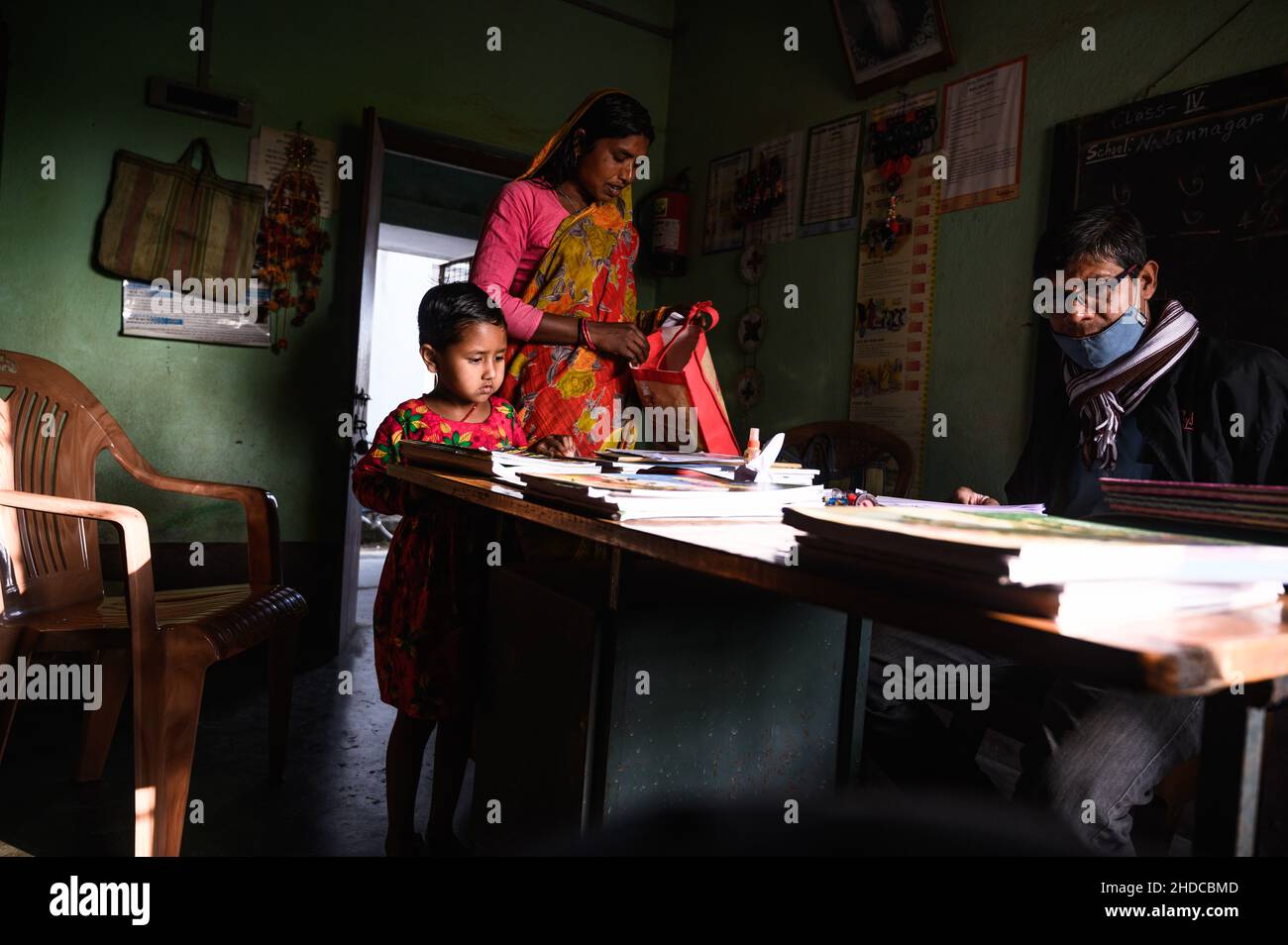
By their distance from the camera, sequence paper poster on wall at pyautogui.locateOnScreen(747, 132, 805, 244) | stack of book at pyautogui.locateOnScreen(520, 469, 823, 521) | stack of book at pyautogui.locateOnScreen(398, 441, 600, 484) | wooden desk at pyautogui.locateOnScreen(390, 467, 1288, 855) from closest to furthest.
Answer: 1. wooden desk at pyautogui.locateOnScreen(390, 467, 1288, 855)
2. stack of book at pyautogui.locateOnScreen(520, 469, 823, 521)
3. stack of book at pyautogui.locateOnScreen(398, 441, 600, 484)
4. paper poster on wall at pyautogui.locateOnScreen(747, 132, 805, 244)

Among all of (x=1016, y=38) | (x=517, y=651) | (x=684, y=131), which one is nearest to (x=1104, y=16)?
(x=1016, y=38)

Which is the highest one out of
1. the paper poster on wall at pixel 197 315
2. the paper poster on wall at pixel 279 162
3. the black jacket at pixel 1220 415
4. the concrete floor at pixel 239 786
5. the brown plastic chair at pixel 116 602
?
the paper poster on wall at pixel 279 162

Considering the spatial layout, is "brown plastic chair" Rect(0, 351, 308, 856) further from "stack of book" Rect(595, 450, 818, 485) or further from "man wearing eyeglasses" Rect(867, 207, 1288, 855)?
"man wearing eyeglasses" Rect(867, 207, 1288, 855)

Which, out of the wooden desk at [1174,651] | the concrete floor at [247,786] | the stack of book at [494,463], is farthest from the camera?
the concrete floor at [247,786]

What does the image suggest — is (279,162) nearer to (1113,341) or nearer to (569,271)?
(569,271)

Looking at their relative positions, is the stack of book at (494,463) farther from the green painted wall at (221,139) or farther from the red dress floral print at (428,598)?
the green painted wall at (221,139)

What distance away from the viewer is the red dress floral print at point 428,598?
157 cm

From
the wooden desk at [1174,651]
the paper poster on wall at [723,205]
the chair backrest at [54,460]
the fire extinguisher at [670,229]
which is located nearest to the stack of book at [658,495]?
the wooden desk at [1174,651]

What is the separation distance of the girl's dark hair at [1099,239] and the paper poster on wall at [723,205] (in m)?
2.34

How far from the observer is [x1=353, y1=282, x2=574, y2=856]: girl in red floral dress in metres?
1.58

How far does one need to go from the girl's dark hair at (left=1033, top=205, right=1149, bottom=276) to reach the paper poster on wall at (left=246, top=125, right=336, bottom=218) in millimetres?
2930

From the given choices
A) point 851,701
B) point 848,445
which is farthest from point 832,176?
point 851,701

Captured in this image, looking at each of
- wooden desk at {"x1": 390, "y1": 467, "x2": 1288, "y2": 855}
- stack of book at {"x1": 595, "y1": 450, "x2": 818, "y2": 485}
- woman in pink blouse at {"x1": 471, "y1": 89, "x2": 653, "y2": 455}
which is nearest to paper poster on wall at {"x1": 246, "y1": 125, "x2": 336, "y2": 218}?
woman in pink blouse at {"x1": 471, "y1": 89, "x2": 653, "y2": 455}
